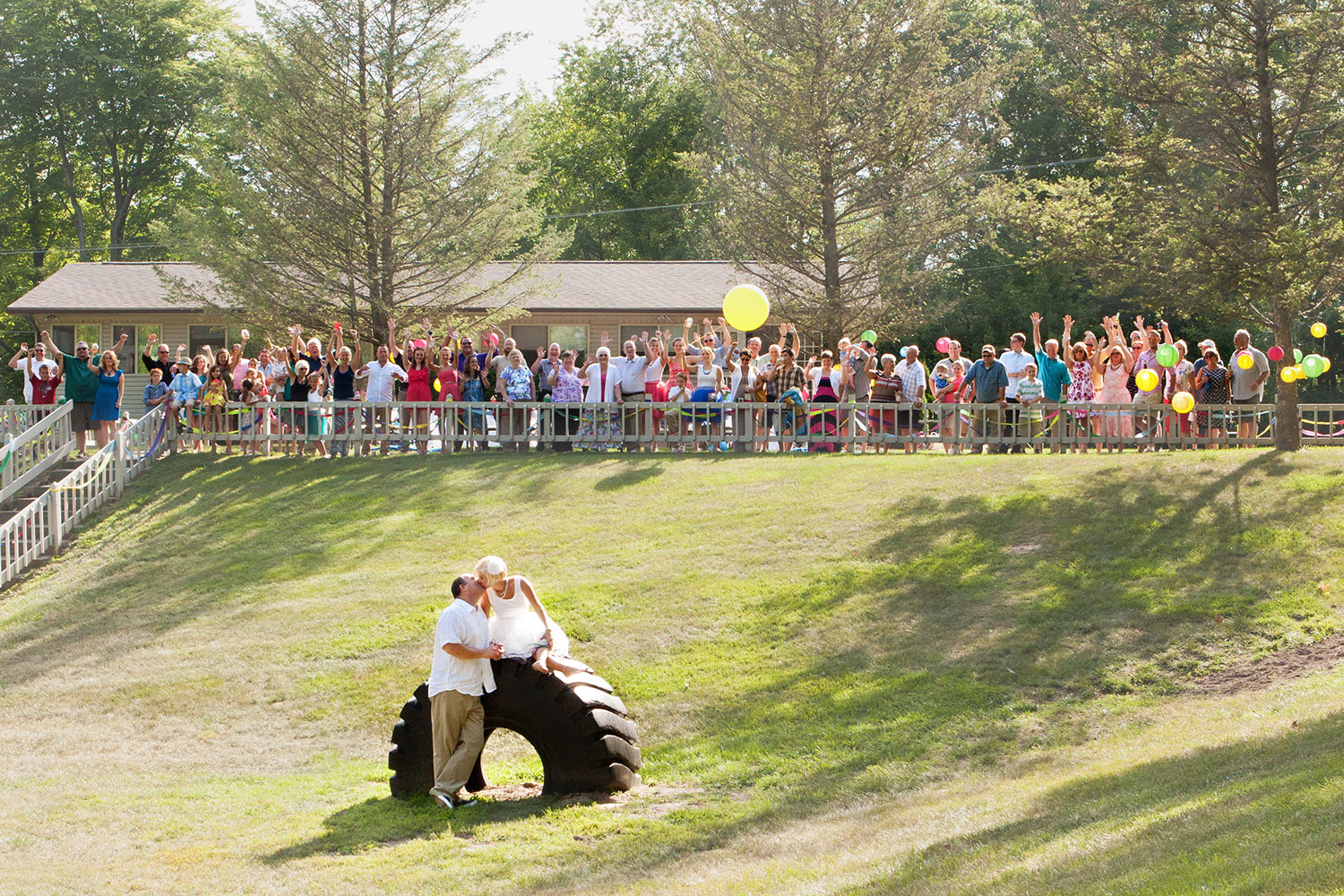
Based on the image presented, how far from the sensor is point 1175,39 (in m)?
17.3

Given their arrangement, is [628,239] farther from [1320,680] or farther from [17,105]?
[1320,680]

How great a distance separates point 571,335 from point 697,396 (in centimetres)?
1519

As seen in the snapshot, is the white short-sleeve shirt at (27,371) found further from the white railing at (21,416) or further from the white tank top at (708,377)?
the white tank top at (708,377)

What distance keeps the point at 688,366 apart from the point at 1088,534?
24.2ft

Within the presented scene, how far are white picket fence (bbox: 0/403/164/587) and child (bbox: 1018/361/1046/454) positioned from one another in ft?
44.4

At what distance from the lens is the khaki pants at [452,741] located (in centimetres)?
970

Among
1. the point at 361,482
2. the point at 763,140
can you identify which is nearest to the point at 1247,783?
the point at 361,482

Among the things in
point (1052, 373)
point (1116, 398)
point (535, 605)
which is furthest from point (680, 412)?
point (535, 605)

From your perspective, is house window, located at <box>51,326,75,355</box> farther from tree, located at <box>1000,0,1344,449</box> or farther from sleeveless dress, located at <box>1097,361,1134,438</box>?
sleeveless dress, located at <box>1097,361,1134,438</box>

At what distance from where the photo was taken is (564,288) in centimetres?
3484

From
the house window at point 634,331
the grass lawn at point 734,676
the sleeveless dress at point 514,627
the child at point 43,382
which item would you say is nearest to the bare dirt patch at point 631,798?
the grass lawn at point 734,676

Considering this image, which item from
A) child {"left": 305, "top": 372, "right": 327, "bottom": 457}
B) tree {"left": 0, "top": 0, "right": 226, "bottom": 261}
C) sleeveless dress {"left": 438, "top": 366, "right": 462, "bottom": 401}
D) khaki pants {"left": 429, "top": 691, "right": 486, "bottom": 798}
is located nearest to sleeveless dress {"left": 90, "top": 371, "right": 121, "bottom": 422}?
child {"left": 305, "top": 372, "right": 327, "bottom": 457}

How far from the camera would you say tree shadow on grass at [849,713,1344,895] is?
623cm

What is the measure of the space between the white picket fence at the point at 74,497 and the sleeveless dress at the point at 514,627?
34.4ft
